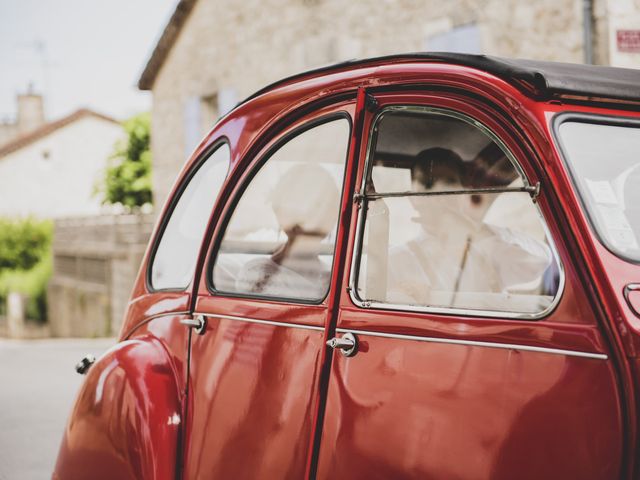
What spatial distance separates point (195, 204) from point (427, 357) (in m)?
1.53

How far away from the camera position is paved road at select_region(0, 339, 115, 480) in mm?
6613

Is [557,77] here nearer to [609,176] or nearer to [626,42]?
[609,176]

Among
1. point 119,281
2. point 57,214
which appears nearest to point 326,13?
point 119,281

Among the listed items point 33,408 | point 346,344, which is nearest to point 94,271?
point 33,408

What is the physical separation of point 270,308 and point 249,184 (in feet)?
1.77

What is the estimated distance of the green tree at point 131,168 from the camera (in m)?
41.0

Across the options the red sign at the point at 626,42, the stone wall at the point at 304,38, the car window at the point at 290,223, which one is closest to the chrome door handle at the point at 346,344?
the car window at the point at 290,223

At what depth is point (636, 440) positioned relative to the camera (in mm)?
1893

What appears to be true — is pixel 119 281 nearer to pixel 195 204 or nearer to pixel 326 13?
pixel 326 13

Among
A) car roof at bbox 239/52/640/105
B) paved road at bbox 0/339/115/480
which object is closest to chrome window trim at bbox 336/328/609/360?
car roof at bbox 239/52/640/105

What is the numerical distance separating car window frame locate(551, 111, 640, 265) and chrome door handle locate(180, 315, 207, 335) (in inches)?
57.6

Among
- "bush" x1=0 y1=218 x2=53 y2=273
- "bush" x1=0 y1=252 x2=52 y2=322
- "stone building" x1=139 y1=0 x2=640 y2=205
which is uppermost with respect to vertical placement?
"stone building" x1=139 y1=0 x2=640 y2=205

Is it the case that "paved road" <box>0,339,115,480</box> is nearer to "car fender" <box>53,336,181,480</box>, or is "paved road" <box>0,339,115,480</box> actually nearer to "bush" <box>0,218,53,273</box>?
"car fender" <box>53,336,181,480</box>

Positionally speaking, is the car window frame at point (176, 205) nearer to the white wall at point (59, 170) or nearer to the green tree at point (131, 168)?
the green tree at point (131, 168)
